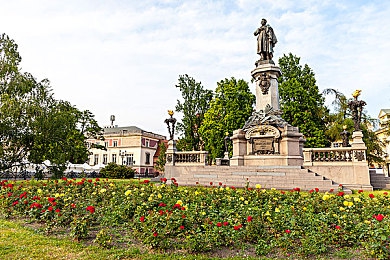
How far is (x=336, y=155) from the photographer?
57.1ft

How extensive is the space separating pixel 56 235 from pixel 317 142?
29946 mm

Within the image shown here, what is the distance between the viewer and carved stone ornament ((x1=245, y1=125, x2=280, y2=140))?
1869cm

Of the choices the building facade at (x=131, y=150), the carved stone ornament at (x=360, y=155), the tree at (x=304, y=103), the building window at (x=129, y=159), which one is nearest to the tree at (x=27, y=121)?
the carved stone ornament at (x=360, y=155)

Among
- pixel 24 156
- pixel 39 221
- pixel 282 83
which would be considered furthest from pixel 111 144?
pixel 39 221

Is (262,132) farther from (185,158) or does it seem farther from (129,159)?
(129,159)

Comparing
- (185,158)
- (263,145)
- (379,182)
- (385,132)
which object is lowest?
(379,182)

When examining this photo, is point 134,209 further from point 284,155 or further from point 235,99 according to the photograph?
point 235,99

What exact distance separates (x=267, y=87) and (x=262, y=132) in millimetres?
3615

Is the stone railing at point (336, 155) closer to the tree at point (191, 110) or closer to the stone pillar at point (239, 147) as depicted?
the stone pillar at point (239, 147)

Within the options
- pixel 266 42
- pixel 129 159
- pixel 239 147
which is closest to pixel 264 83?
pixel 266 42

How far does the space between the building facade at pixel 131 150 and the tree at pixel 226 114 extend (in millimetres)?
26696

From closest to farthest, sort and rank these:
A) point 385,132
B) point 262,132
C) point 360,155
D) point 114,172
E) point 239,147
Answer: point 360,155 < point 262,132 < point 239,147 < point 385,132 < point 114,172

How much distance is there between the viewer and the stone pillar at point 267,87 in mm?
20281

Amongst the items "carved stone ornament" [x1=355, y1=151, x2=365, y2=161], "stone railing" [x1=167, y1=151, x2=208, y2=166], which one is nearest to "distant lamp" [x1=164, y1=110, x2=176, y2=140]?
"stone railing" [x1=167, y1=151, x2=208, y2=166]
